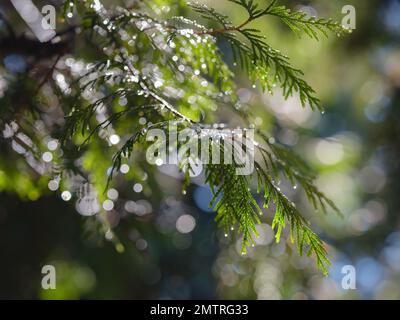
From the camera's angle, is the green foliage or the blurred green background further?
the blurred green background

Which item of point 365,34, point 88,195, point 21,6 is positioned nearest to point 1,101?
point 88,195

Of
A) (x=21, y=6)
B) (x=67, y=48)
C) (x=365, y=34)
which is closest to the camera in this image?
(x=67, y=48)

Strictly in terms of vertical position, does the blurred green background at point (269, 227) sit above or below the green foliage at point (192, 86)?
above

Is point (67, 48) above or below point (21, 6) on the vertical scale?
below

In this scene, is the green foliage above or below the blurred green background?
below

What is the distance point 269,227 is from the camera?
3783mm

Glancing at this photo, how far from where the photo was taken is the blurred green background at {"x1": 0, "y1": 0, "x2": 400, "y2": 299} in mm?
3637

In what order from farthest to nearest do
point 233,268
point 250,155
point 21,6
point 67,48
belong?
point 233,268 → point 21,6 → point 67,48 → point 250,155

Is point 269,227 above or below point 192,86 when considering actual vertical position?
above

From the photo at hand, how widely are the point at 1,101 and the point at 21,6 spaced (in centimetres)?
190

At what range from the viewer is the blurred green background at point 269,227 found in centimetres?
364

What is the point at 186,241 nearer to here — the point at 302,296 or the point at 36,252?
the point at 36,252

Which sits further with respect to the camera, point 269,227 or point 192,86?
point 269,227

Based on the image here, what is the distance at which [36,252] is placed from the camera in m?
4.75
